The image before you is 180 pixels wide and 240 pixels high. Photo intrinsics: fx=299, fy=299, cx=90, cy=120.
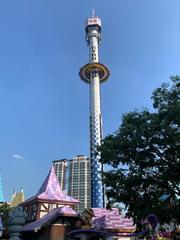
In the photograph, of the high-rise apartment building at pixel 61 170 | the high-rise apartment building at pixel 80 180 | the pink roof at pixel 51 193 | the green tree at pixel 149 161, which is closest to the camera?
the green tree at pixel 149 161

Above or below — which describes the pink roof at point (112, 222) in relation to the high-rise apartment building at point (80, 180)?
below

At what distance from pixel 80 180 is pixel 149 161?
64.9 m

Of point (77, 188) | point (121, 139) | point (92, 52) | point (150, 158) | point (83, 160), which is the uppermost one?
point (92, 52)

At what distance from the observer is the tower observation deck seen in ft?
124

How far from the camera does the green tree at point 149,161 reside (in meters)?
14.5

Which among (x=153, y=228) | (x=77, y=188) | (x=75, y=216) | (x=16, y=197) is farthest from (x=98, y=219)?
(x=77, y=188)

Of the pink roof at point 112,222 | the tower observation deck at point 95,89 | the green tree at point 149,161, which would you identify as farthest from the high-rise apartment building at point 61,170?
the green tree at point 149,161

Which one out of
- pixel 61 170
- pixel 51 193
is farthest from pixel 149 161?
pixel 61 170

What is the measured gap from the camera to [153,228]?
397 inches

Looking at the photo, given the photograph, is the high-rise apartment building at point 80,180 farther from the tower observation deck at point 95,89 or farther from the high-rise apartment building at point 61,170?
the tower observation deck at point 95,89

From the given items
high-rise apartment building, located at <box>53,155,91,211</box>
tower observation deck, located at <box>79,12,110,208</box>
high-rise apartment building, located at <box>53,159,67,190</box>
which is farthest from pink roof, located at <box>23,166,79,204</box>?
high-rise apartment building, located at <box>53,159,67,190</box>

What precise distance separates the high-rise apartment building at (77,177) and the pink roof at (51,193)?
1858 inches

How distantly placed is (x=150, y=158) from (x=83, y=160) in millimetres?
66178

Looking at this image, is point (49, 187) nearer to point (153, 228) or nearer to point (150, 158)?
point (150, 158)
